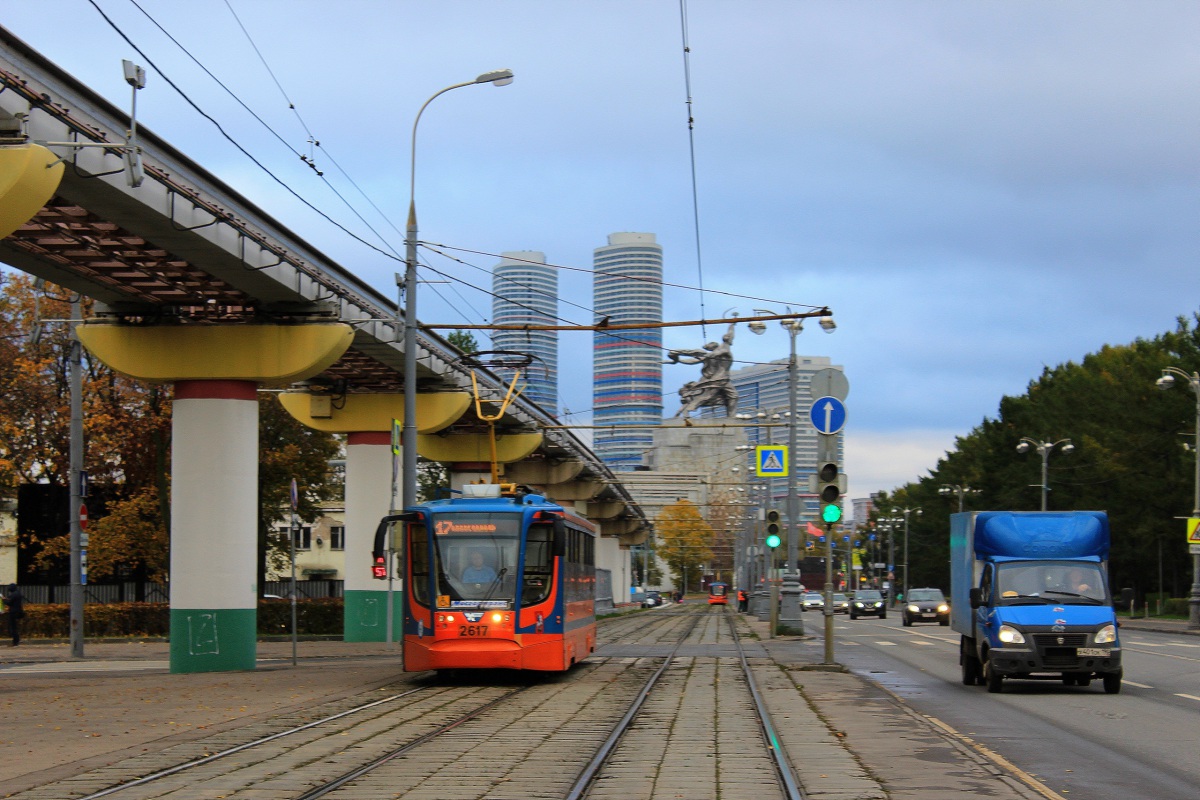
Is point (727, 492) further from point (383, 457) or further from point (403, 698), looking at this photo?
point (403, 698)

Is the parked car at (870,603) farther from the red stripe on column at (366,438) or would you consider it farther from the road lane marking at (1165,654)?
the road lane marking at (1165,654)

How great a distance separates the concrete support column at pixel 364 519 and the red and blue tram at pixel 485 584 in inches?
670

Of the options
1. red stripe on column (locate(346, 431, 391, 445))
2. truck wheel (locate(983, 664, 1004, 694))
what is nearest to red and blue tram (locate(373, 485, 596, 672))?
truck wheel (locate(983, 664, 1004, 694))

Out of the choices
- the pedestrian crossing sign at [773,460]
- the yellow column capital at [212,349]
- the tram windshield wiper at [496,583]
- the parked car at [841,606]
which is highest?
the yellow column capital at [212,349]

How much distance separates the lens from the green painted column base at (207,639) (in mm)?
25188

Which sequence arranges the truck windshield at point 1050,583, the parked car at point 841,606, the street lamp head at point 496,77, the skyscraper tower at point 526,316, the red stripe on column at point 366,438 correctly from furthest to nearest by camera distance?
1. the parked car at point 841,606
2. the red stripe on column at point 366,438
3. the skyscraper tower at point 526,316
4. the street lamp head at point 496,77
5. the truck windshield at point 1050,583

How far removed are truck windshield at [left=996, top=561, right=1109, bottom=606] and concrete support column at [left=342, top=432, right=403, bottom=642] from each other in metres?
22.1

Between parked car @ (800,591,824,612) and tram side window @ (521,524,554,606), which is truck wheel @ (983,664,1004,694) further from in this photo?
parked car @ (800,591,824,612)

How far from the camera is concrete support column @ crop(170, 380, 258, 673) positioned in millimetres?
25281

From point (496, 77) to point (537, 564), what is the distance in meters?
9.19

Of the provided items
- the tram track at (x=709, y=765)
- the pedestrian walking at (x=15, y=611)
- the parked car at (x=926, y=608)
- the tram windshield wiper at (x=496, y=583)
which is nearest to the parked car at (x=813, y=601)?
the parked car at (x=926, y=608)

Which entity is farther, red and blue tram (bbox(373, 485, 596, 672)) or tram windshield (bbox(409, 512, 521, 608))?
tram windshield (bbox(409, 512, 521, 608))

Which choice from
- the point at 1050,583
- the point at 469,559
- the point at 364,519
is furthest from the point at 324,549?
the point at 1050,583

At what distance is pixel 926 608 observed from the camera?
185 feet
